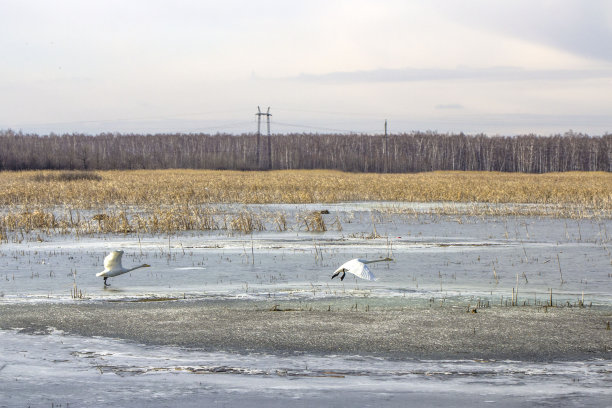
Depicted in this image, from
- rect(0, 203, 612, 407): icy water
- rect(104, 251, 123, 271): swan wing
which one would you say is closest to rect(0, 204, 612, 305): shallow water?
rect(0, 203, 612, 407): icy water

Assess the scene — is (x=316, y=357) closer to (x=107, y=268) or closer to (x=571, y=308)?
(x=571, y=308)

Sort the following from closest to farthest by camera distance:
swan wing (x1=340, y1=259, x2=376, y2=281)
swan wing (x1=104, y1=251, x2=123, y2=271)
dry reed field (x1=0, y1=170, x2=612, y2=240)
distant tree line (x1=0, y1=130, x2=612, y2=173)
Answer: swan wing (x1=340, y1=259, x2=376, y2=281)
swan wing (x1=104, y1=251, x2=123, y2=271)
dry reed field (x1=0, y1=170, x2=612, y2=240)
distant tree line (x1=0, y1=130, x2=612, y2=173)

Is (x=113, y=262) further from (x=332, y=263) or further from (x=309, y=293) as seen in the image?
(x=332, y=263)

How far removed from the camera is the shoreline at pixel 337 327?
758 cm

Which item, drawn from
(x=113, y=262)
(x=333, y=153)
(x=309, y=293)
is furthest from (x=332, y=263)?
(x=333, y=153)

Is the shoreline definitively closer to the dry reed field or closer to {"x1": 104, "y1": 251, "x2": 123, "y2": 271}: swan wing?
{"x1": 104, "y1": 251, "x2": 123, "y2": 271}: swan wing

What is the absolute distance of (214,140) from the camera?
530ft

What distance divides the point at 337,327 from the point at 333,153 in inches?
5007

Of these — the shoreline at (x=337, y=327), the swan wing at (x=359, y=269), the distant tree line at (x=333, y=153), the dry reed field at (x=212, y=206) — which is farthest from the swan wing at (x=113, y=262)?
the distant tree line at (x=333, y=153)

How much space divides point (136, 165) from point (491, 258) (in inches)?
2686

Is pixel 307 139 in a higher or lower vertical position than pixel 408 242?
higher

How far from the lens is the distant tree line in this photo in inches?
3123

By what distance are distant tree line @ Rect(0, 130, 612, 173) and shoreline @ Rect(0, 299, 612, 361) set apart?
6345cm

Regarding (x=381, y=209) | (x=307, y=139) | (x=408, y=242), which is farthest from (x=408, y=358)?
(x=307, y=139)
